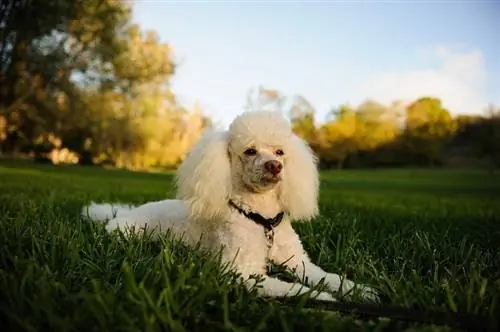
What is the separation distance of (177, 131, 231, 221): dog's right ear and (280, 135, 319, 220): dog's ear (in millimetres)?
369

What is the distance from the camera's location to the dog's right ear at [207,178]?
316cm

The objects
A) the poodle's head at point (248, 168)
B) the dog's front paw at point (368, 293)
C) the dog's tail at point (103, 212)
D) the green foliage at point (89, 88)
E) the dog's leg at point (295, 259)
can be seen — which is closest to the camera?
the dog's front paw at point (368, 293)

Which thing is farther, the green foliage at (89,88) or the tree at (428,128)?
the tree at (428,128)

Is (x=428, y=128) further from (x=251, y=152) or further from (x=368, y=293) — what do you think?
(x=368, y=293)

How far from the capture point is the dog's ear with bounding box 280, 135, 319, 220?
3.29 m

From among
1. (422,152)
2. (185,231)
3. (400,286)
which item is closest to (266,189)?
(185,231)

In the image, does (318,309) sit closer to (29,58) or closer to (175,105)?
(29,58)

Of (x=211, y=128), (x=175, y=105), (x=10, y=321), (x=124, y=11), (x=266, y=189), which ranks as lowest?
(x=10, y=321)

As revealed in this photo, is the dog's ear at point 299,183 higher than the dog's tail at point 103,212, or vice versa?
the dog's ear at point 299,183

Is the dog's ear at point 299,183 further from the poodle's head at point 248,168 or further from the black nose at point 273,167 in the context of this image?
the black nose at point 273,167

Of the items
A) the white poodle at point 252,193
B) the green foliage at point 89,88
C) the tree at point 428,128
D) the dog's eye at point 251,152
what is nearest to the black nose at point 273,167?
the white poodle at point 252,193

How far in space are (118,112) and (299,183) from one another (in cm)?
2551

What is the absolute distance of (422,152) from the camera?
118ft

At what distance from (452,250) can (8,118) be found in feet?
66.3
